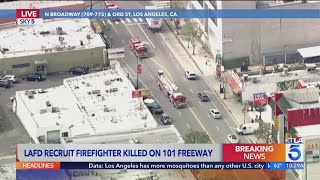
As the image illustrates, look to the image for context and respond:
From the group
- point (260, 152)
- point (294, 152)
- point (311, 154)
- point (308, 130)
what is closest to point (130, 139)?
point (308, 130)

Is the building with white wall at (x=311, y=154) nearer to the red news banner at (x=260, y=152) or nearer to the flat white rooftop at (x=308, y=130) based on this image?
the flat white rooftop at (x=308, y=130)

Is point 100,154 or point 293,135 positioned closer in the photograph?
point 100,154

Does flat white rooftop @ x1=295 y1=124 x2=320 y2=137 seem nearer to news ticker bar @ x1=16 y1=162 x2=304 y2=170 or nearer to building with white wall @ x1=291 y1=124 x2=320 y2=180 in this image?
building with white wall @ x1=291 y1=124 x2=320 y2=180

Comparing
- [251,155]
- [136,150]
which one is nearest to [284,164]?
[251,155]

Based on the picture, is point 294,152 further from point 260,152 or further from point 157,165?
point 157,165

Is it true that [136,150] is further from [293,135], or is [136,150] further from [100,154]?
[293,135]

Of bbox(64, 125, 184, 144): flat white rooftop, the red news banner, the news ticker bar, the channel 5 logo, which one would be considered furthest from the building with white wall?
the red news banner
